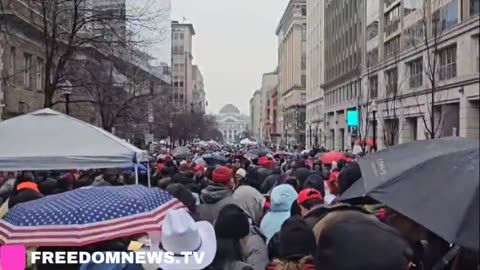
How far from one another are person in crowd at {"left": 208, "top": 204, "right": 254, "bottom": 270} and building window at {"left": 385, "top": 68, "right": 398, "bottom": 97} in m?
43.5

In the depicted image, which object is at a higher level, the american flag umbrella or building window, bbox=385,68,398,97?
building window, bbox=385,68,398,97

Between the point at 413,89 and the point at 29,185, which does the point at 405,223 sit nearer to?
the point at 29,185

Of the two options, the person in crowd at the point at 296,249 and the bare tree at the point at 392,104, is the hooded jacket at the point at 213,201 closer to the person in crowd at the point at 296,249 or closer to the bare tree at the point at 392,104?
the person in crowd at the point at 296,249

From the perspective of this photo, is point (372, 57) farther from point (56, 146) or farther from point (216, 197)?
point (216, 197)

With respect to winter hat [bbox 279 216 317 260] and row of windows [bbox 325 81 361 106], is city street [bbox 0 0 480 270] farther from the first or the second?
row of windows [bbox 325 81 361 106]

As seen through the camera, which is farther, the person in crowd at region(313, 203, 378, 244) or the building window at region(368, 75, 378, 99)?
the building window at region(368, 75, 378, 99)

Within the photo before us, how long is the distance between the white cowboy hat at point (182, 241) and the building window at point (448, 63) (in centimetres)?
2992

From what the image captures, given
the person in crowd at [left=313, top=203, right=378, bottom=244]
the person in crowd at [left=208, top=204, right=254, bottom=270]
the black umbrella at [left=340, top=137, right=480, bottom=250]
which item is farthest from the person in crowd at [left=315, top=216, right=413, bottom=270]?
the person in crowd at [left=208, top=204, right=254, bottom=270]

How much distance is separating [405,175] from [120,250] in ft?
5.65

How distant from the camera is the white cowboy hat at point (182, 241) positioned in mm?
3830

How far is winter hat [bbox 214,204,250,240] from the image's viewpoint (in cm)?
513

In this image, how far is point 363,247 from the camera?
3002 millimetres

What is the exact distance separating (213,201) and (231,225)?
299cm

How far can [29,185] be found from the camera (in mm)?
9133
